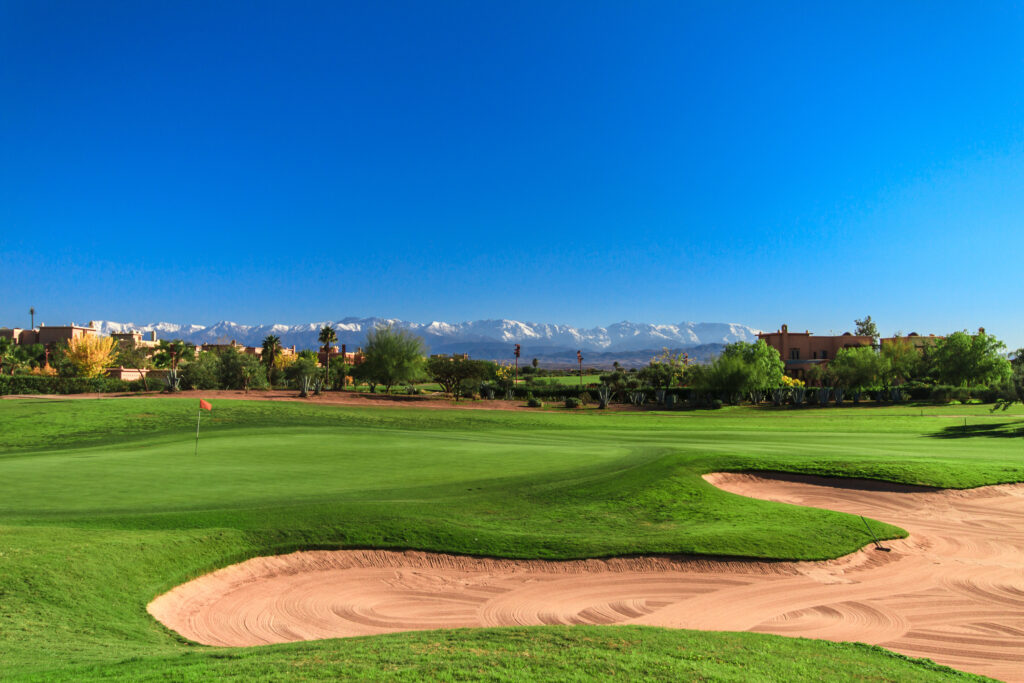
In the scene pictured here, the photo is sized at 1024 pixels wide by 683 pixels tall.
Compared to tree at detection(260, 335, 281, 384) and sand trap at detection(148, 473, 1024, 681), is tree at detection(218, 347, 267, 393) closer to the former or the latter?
tree at detection(260, 335, 281, 384)

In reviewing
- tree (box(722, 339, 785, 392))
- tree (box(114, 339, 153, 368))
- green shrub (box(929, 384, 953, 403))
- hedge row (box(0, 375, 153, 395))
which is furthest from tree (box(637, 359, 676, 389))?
tree (box(114, 339, 153, 368))

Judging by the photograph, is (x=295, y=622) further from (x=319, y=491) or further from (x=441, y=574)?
(x=319, y=491)

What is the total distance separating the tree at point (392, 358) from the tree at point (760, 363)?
108ft

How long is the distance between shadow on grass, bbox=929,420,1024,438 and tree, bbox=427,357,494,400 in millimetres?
43583

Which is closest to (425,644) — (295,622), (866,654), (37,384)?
(295,622)

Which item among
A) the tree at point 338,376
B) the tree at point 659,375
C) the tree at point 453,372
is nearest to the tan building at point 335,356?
the tree at point 338,376

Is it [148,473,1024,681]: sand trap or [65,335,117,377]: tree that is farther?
[65,335,117,377]: tree

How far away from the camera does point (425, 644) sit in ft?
20.4

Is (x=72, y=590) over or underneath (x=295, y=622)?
over

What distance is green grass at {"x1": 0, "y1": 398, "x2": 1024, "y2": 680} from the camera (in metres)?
5.87

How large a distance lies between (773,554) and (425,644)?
7408 mm

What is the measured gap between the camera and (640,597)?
9672 millimetres

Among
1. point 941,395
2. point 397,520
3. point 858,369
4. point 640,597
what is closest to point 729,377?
point 858,369

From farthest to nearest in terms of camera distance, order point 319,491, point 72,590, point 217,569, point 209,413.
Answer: point 209,413, point 319,491, point 217,569, point 72,590
